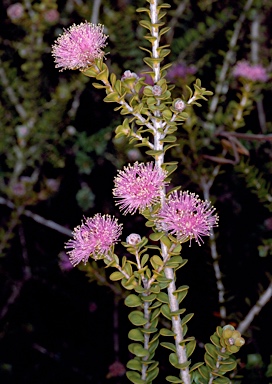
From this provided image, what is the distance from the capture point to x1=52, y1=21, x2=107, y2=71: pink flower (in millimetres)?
643

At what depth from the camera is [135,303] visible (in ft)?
2.05

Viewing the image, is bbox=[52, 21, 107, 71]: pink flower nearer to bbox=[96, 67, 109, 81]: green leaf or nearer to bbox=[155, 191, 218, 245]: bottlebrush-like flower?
bbox=[96, 67, 109, 81]: green leaf

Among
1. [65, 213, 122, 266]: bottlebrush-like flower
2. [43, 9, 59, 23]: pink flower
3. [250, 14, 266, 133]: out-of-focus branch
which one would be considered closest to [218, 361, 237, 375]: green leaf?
[65, 213, 122, 266]: bottlebrush-like flower

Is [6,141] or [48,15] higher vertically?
[48,15]

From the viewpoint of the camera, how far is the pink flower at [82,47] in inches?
25.3

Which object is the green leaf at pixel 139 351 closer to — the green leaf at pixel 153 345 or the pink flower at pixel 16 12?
the green leaf at pixel 153 345

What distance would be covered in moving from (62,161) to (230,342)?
1.00 metres

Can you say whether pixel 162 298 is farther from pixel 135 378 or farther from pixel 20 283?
pixel 20 283

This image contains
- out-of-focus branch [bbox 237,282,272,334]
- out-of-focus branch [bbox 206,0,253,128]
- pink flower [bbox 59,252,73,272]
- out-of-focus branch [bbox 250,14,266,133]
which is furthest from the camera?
out-of-focus branch [bbox 250,14,266,133]

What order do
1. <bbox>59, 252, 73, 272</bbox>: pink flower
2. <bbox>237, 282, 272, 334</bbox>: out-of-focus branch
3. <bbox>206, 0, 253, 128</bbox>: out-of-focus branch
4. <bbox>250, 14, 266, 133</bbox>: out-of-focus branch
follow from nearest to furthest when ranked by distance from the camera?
<bbox>237, 282, 272, 334</bbox>: out-of-focus branch → <bbox>59, 252, 73, 272</bbox>: pink flower → <bbox>206, 0, 253, 128</bbox>: out-of-focus branch → <bbox>250, 14, 266, 133</bbox>: out-of-focus branch

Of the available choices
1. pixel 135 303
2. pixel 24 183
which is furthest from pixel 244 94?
pixel 135 303

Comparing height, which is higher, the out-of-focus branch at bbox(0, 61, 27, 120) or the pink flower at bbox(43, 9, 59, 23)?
the pink flower at bbox(43, 9, 59, 23)

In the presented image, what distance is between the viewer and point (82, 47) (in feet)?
2.11

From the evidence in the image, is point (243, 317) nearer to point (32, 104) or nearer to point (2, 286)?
point (2, 286)
